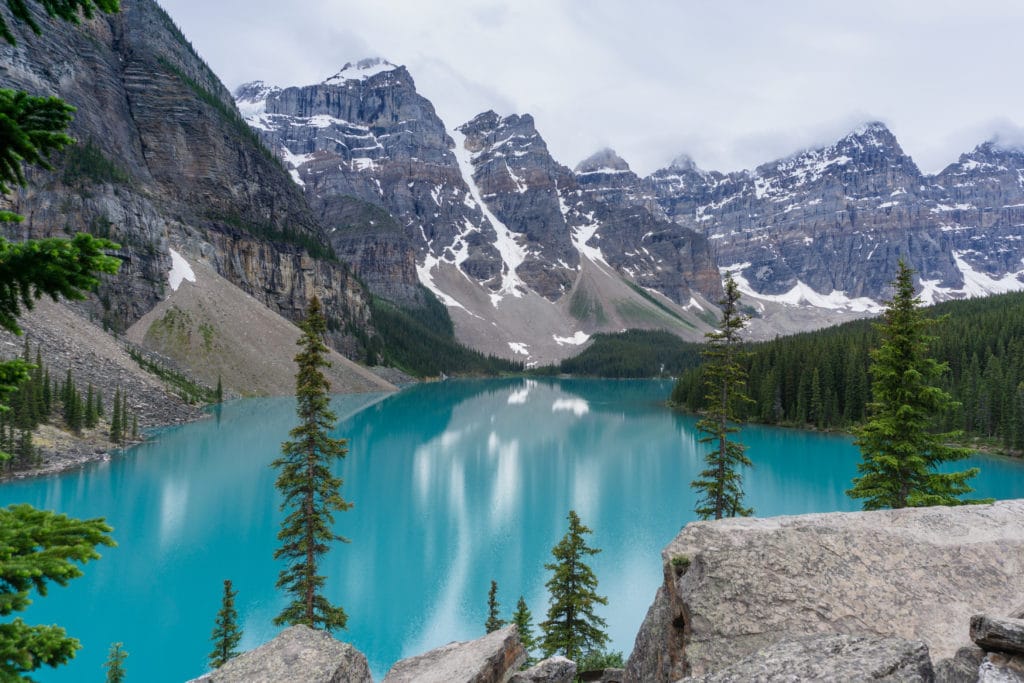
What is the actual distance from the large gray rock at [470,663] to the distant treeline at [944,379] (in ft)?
223

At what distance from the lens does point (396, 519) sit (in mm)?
34625

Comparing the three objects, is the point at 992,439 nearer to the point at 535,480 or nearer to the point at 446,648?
the point at 535,480

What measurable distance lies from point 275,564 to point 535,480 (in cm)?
2370

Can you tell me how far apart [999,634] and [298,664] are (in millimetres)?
7803

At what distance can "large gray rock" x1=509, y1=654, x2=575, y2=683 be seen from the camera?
8430mm

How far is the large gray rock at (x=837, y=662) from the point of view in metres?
4.70

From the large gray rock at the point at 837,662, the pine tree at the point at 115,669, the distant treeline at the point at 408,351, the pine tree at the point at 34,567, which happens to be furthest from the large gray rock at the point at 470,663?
the distant treeline at the point at 408,351

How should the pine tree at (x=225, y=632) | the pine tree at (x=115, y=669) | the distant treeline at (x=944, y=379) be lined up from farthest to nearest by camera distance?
the distant treeline at (x=944, y=379) < the pine tree at (x=225, y=632) < the pine tree at (x=115, y=669)

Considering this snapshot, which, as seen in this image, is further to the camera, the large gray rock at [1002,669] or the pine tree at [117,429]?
the pine tree at [117,429]

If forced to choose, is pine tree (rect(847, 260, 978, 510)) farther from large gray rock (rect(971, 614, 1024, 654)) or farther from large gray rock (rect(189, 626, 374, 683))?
large gray rock (rect(189, 626, 374, 683))

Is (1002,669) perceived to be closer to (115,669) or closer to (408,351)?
(115,669)

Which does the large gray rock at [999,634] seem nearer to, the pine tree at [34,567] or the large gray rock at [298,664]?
the pine tree at [34,567]

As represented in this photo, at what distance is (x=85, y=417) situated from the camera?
5128 cm

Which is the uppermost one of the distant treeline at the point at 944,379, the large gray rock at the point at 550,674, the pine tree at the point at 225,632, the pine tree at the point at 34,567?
the distant treeline at the point at 944,379
